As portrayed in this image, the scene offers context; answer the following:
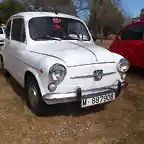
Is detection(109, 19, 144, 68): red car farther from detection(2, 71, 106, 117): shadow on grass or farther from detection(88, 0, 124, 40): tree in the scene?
detection(88, 0, 124, 40): tree

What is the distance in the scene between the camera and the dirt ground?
11.6 ft

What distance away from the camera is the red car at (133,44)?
22.0ft

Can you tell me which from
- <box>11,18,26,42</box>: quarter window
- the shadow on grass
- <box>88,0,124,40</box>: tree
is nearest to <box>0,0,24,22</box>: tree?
<box>88,0,124,40</box>: tree

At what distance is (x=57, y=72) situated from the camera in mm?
3699

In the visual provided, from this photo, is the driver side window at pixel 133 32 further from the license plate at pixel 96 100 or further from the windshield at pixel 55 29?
the license plate at pixel 96 100

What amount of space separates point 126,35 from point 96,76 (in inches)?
151

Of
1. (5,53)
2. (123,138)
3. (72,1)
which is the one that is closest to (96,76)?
(123,138)

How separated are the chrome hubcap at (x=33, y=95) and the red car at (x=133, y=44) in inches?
141

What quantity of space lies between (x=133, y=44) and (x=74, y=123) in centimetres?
374

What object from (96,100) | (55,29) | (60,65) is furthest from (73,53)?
(55,29)

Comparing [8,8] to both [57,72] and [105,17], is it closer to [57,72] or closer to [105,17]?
[105,17]

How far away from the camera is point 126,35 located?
24.3ft

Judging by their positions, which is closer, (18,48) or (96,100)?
(96,100)

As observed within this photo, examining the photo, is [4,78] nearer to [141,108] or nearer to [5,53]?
[5,53]
